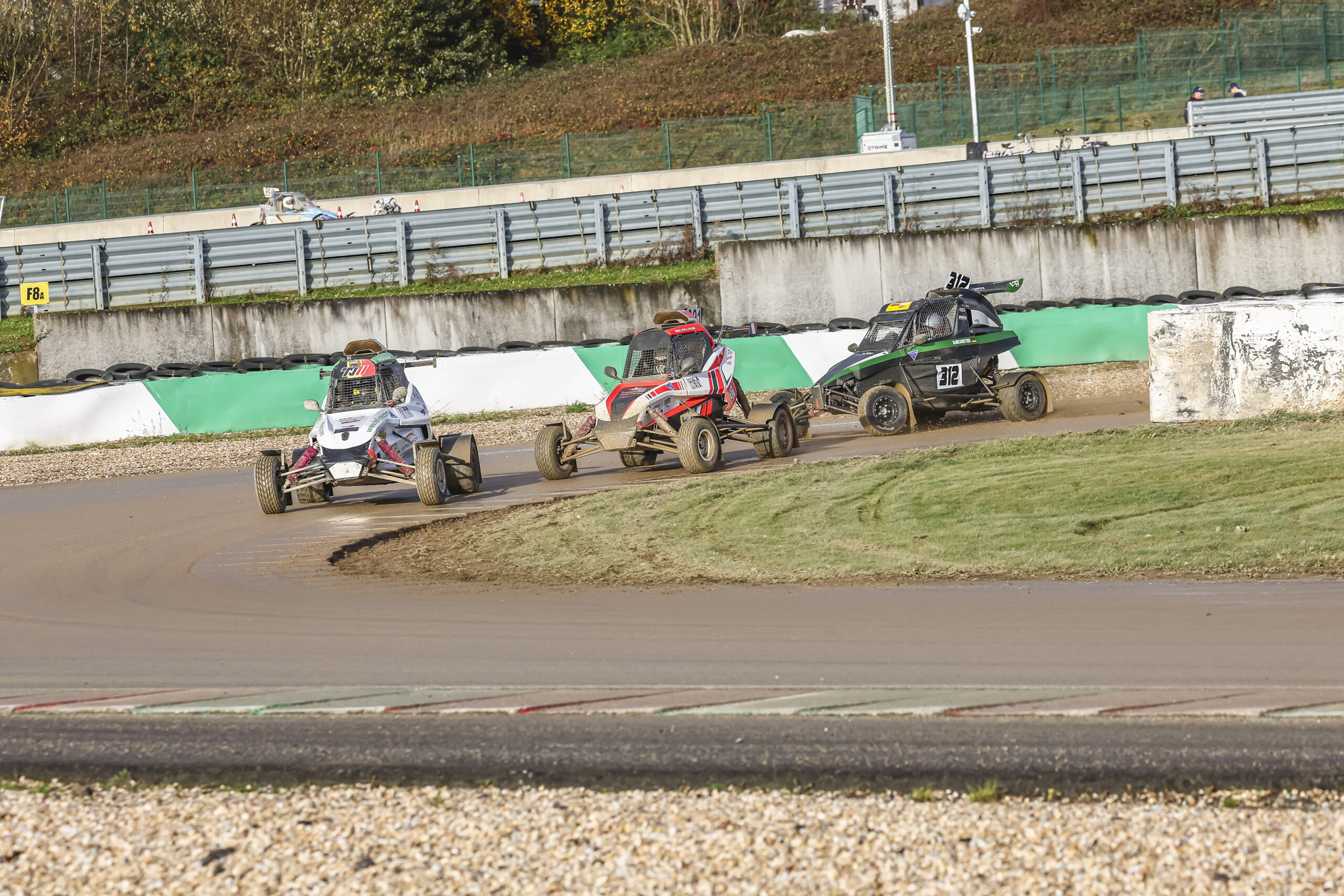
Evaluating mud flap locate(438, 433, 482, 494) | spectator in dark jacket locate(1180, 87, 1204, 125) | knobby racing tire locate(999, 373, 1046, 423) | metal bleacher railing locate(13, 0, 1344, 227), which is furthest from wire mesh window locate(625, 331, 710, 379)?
spectator in dark jacket locate(1180, 87, 1204, 125)

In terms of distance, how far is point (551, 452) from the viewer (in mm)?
14773

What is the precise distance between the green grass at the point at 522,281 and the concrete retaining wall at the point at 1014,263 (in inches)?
92.5

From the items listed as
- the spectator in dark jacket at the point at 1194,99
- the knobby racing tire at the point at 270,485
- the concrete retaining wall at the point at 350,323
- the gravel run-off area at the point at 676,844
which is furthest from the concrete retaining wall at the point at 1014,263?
the gravel run-off area at the point at 676,844

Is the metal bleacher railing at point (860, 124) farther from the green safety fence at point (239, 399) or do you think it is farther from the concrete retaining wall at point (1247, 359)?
the concrete retaining wall at point (1247, 359)

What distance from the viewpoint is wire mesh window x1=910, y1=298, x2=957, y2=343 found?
56.3ft

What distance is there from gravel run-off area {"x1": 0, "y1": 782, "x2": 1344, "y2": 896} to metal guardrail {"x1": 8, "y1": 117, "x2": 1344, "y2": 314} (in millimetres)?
24384

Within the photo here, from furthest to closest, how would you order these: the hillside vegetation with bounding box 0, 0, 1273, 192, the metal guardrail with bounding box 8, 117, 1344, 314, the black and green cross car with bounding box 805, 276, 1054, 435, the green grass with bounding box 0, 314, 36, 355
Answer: the hillside vegetation with bounding box 0, 0, 1273, 192
the metal guardrail with bounding box 8, 117, 1344, 314
the green grass with bounding box 0, 314, 36, 355
the black and green cross car with bounding box 805, 276, 1054, 435

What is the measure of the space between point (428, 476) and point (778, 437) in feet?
13.4

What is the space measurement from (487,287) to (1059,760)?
24.8 meters

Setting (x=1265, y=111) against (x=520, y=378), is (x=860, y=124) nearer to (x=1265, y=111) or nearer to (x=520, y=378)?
(x=1265, y=111)

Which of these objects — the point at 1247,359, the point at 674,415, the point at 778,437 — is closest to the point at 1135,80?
the point at 1247,359

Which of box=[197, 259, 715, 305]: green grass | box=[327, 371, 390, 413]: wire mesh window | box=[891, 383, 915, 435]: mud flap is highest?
box=[197, 259, 715, 305]: green grass

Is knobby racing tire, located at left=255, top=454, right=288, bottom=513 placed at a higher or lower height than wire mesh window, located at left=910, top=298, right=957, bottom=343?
lower

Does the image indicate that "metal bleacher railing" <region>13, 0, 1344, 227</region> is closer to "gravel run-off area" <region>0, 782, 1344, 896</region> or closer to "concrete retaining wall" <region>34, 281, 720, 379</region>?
"concrete retaining wall" <region>34, 281, 720, 379</region>
